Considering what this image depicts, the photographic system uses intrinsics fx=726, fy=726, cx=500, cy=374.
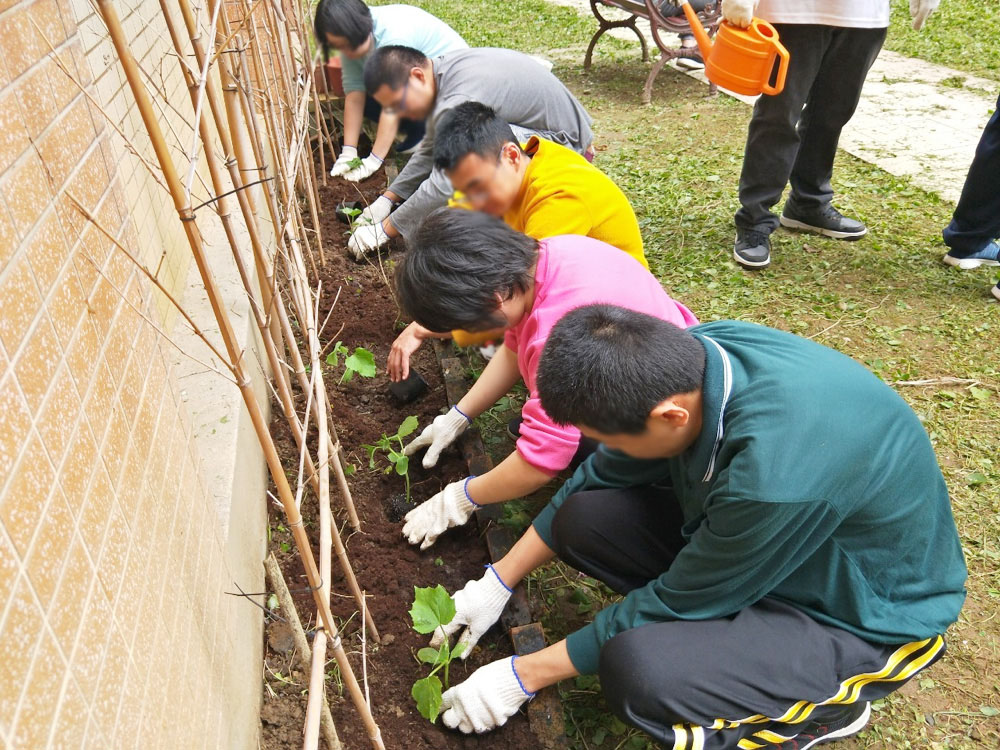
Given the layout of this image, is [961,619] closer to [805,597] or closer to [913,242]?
[805,597]

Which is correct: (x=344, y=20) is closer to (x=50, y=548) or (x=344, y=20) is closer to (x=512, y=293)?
(x=512, y=293)

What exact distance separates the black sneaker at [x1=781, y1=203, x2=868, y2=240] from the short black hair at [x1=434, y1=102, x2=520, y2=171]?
2.28m

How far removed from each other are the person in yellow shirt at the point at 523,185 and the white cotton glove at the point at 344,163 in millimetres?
2373

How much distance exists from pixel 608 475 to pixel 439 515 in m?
0.57

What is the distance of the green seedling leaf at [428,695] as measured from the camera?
1775mm

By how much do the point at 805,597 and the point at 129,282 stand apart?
153cm

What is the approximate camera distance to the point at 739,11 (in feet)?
10.8

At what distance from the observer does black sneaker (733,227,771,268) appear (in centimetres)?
388

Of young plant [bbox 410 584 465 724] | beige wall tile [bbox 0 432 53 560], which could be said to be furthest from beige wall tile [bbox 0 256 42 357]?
young plant [bbox 410 584 465 724]

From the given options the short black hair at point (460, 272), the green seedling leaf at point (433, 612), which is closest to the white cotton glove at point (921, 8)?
the short black hair at point (460, 272)

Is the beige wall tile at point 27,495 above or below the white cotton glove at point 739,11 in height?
below

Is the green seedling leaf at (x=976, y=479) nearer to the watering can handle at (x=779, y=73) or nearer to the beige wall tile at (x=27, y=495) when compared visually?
the watering can handle at (x=779, y=73)

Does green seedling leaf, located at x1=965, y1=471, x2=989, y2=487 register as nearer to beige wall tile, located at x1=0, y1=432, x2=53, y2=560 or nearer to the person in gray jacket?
the person in gray jacket

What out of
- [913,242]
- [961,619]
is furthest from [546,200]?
[913,242]
